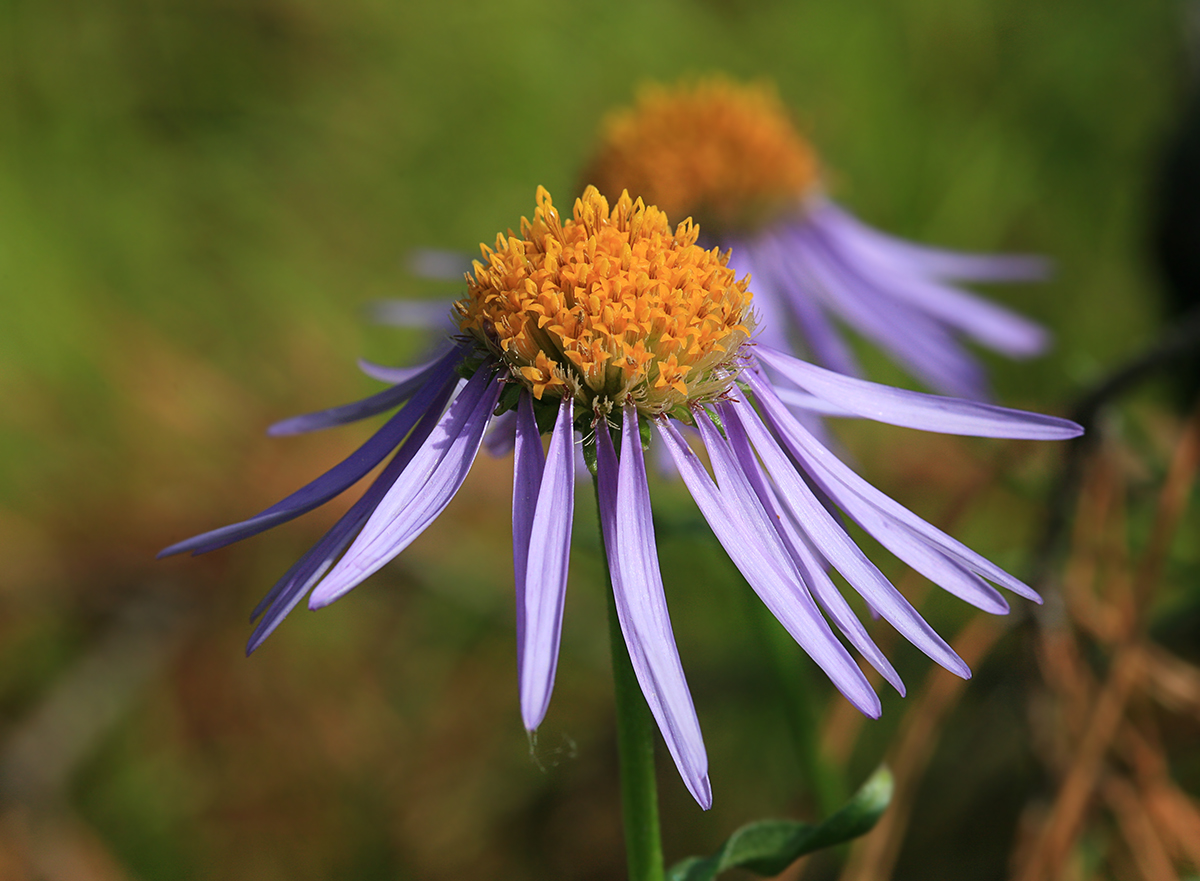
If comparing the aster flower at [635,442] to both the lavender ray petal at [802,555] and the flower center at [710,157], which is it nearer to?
the lavender ray petal at [802,555]

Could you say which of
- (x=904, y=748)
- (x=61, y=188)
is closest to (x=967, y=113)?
(x=904, y=748)

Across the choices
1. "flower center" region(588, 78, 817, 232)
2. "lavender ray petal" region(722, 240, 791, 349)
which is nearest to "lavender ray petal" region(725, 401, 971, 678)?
"lavender ray petal" region(722, 240, 791, 349)

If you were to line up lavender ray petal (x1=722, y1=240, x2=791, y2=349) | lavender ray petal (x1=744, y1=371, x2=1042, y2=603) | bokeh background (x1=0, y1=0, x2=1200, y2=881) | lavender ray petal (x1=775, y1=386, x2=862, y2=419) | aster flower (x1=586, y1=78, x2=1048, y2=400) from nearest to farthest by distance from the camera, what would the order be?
lavender ray petal (x1=744, y1=371, x2=1042, y2=603) < lavender ray petal (x1=775, y1=386, x2=862, y2=419) < bokeh background (x1=0, y1=0, x2=1200, y2=881) < lavender ray petal (x1=722, y1=240, x2=791, y2=349) < aster flower (x1=586, y1=78, x2=1048, y2=400)

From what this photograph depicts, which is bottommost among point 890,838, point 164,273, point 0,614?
point 890,838

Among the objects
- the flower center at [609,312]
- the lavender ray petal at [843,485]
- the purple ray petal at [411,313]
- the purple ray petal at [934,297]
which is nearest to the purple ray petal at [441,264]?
the purple ray petal at [411,313]

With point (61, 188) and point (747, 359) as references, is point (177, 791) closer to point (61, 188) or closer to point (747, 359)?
point (747, 359)

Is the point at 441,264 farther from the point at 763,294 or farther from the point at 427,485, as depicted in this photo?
the point at 427,485

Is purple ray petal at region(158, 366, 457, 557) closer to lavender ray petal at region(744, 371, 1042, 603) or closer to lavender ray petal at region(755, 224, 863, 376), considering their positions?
lavender ray petal at region(744, 371, 1042, 603)
